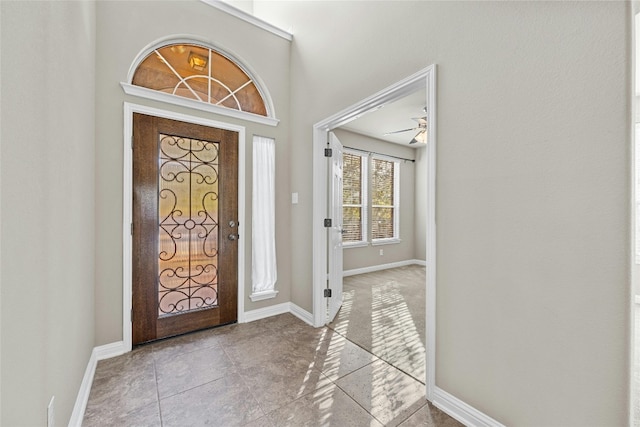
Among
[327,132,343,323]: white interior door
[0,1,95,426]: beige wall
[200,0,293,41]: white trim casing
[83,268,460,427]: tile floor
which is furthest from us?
[327,132,343,323]: white interior door

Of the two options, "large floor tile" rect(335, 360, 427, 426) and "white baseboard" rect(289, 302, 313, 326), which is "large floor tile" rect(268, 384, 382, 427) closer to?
"large floor tile" rect(335, 360, 427, 426)

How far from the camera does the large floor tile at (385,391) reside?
5.25 ft

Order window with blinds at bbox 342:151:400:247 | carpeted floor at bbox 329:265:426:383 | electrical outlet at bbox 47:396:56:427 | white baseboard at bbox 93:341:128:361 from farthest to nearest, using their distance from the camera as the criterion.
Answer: window with blinds at bbox 342:151:400:247
carpeted floor at bbox 329:265:426:383
white baseboard at bbox 93:341:128:361
electrical outlet at bbox 47:396:56:427

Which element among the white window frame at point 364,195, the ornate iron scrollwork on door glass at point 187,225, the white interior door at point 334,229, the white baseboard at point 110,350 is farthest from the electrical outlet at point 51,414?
the white window frame at point 364,195

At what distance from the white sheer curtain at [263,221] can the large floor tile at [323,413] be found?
144 cm

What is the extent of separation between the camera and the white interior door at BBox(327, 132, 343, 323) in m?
2.84

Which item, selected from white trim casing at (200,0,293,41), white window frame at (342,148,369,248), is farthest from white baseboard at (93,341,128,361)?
white window frame at (342,148,369,248)

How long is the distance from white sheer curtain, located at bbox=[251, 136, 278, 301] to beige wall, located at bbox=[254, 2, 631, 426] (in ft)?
5.53

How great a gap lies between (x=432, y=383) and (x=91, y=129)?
3.02 metres

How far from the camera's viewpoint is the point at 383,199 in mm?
5684

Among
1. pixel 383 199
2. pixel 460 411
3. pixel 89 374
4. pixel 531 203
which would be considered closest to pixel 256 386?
pixel 89 374

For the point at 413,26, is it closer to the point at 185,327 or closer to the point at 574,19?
the point at 574,19

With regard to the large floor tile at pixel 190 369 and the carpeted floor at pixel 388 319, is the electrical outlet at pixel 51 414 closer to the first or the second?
the large floor tile at pixel 190 369

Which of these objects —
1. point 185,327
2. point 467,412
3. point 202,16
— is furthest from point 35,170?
point 202,16
